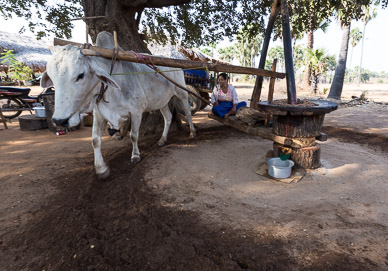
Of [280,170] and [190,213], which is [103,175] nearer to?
[190,213]

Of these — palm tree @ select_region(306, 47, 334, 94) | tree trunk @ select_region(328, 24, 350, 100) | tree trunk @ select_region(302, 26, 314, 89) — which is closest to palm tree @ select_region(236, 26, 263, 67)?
tree trunk @ select_region(302, 26, 314, 89)

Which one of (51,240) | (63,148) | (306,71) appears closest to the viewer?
(51,240)

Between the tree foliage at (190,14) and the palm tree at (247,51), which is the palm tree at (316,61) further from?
the palm tree at (247,51)

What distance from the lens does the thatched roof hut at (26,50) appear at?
19.2 m

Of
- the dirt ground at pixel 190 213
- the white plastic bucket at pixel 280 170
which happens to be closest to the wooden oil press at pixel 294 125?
the white plastic bucket at pixel 280 170

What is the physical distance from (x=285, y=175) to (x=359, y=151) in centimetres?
204

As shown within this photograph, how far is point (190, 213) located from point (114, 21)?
4.32 meters

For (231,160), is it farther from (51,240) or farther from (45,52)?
(45,52)

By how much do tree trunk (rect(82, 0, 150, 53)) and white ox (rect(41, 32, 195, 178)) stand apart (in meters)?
1.36

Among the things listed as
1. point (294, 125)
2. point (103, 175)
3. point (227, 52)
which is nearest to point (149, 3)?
point (103, 175)

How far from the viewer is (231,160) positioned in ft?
12.6

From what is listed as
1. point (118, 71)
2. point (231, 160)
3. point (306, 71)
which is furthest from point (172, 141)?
point (306, 71)

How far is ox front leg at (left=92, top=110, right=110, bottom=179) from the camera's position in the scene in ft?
10.4

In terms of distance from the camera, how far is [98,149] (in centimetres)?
321
